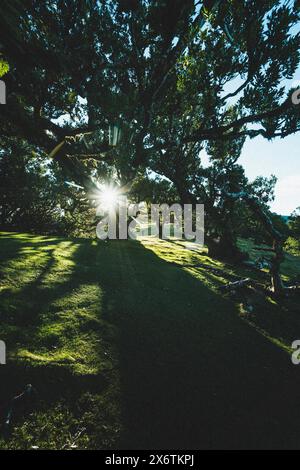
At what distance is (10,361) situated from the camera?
341 centimetres

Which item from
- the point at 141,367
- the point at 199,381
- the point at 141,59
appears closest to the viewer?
the point at 199,381

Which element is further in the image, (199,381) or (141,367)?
(141,367)

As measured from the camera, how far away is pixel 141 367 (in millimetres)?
3727

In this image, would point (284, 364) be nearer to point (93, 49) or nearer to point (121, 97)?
point (121, 97)

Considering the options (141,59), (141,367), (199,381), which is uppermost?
(141,59)

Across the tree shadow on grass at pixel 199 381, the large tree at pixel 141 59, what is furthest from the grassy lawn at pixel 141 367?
the large tree at pixel 141 59

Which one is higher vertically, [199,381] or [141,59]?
[141,59]

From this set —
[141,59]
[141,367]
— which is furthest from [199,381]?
[141,59]

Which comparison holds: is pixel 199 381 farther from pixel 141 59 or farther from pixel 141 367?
pixel 141 59

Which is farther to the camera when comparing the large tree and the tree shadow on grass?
the large tree

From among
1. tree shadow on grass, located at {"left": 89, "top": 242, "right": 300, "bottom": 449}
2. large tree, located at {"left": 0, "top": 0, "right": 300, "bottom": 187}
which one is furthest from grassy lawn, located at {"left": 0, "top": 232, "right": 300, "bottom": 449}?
large tree, located at {"left": 0, "top": 0, "right": 300, "bottom": 187}

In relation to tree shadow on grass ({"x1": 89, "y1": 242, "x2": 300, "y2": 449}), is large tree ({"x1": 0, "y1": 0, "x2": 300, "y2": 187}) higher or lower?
higher

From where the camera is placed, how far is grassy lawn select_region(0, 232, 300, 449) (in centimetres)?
276

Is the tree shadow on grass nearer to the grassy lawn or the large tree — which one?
the grassy lawn
